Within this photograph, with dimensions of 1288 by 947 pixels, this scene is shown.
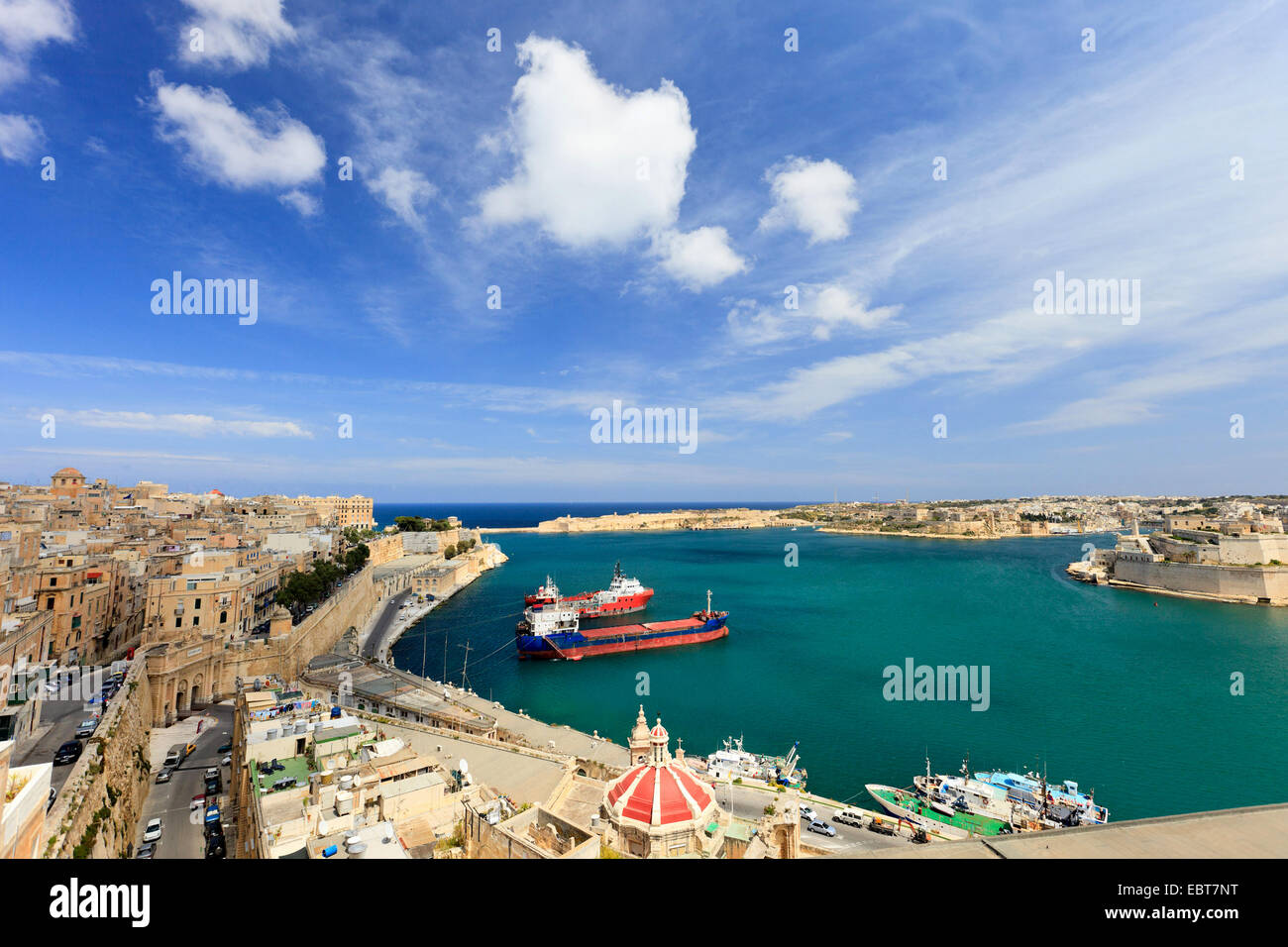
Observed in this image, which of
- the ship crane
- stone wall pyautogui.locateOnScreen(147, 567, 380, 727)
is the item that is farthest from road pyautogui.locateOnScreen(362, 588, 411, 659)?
the ship crane

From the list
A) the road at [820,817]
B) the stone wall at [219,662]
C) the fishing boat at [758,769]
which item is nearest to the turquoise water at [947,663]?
the fishing boat at [758,769]

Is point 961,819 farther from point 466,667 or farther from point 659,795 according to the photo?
point 466,667

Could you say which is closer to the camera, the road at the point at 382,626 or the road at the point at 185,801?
the road at the point at 185,801

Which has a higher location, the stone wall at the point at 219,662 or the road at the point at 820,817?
the stone wall at the point at 219,662

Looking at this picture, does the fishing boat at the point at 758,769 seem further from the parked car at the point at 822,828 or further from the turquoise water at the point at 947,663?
the parked car at the point at 822,828

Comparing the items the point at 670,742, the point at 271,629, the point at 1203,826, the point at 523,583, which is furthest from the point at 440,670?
the point at 1203,826

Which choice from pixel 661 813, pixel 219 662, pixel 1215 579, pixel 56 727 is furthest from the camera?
pixel 1215 579

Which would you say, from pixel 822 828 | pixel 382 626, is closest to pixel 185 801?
pixel 822 828
